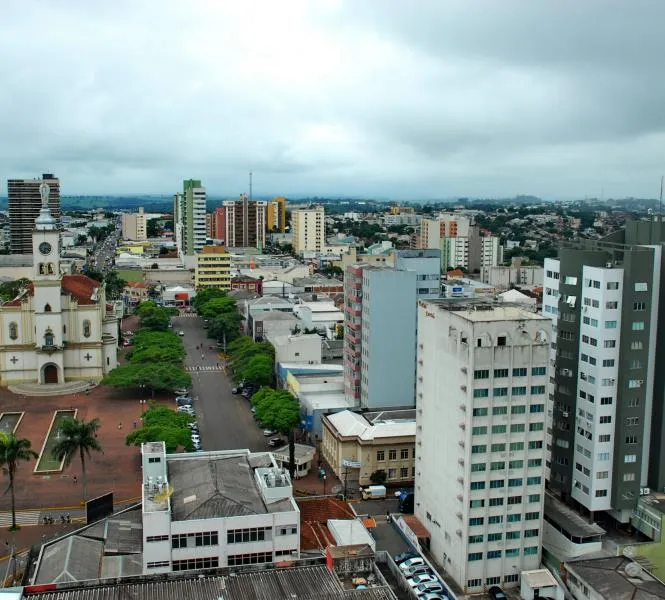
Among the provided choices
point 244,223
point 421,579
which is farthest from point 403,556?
point 244,223

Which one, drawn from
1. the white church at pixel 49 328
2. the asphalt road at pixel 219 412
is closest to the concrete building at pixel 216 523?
the asphalt road at pixel 219 412

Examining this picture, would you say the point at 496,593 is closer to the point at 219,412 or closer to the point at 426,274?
the point at 426,274

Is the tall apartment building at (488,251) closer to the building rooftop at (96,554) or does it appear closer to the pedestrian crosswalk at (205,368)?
the pedestrian crosswalk at (205,368)

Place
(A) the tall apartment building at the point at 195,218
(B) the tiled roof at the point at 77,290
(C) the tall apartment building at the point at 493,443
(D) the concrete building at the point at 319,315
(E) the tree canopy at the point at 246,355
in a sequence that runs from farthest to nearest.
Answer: (A) the tall apartment building at the point at 195,218 → (D) the concrete building at the point at 319,315 → (B) the tiled roof at the point at 77,290 → (E) the tree canopy at the point at 246,355 → (C) the tall apartment building at the point at 493,443

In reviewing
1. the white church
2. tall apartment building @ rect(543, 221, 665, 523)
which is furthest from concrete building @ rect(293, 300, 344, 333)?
tall apartment building @ rect(543, 221, 665, 523)

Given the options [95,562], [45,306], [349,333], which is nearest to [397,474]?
[349,333]

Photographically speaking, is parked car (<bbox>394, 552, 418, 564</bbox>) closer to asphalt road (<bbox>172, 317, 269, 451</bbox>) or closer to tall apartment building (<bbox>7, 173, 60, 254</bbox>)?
asphalt road (<bbox>172, 317, 269, 451</bbox>)
